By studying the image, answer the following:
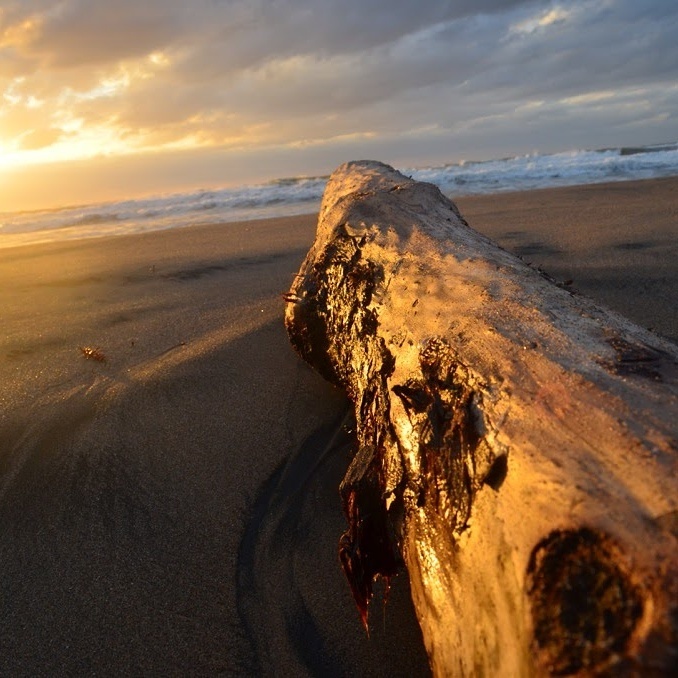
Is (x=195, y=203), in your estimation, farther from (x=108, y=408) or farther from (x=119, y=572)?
(x=119, y=572)

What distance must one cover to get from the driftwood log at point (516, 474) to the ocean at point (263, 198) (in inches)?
406

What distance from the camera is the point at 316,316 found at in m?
2.98

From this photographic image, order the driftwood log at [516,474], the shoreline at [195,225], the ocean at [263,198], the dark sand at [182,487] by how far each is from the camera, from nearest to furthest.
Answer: the driftwood log at [516,474] < the dark sand at [182,487] < the shoreline at [195,225] < the ocean at [263,198]

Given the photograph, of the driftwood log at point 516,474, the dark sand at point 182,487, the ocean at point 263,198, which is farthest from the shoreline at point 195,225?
the driftwood log at point 516,474

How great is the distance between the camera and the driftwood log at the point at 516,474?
2.94ft

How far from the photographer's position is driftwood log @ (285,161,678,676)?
2.94ft

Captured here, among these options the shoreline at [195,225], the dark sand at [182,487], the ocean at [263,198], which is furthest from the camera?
the ocean at [263,198]

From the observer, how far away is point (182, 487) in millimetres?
2291

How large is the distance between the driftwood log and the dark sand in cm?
33

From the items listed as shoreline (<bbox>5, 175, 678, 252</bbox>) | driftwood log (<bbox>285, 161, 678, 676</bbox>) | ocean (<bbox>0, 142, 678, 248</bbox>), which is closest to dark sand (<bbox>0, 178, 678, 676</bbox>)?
driftwood log (<bbox>285, 161, 678, 676</bbox>)

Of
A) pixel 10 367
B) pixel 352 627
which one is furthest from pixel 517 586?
pixel 10 367

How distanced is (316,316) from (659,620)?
227 cm

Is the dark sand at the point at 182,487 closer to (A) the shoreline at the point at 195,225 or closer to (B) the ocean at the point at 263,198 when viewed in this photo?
(A) the shoreline at the point at 195,225

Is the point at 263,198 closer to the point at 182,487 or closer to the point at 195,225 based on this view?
the point at 195,225
